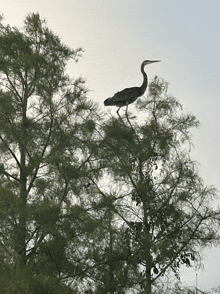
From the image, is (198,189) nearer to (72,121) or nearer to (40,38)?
(72,121)

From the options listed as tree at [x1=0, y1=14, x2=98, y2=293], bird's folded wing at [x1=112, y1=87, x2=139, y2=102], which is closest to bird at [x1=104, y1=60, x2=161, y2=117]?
bird's folded wing at [x1=112, y1=87, x2=139, y2=102]

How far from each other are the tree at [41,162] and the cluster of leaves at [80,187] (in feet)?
0.07

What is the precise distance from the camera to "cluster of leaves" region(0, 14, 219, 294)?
28.8ft

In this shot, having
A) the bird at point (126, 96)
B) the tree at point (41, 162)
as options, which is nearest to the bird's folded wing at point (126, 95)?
the bird at point (126, 96)

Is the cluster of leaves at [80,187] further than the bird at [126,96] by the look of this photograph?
No

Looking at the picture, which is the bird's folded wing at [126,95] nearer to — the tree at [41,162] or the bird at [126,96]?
the bird at [126,96]

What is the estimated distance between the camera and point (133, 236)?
408 inches

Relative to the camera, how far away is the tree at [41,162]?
333 inches

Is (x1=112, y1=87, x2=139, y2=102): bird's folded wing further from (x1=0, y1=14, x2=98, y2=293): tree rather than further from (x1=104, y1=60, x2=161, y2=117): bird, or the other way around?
(x1=0, y1=14, x2=98, y2=293): tree

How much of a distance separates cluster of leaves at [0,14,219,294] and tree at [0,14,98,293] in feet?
0.07

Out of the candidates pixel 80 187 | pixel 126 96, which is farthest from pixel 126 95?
pixel 80 187

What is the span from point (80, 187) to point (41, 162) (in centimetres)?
102

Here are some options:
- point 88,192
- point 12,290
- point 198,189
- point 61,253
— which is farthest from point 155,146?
point 12,290

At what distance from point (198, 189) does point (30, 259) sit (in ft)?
13.6
